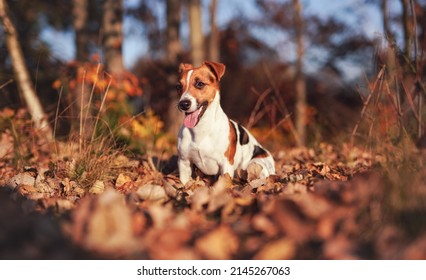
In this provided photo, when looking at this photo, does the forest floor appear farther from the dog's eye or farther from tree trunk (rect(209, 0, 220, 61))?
tree trunk (rect(209, 0, 220, 61))

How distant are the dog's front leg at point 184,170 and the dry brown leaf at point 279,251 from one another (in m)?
2.42

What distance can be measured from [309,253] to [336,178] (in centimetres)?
187

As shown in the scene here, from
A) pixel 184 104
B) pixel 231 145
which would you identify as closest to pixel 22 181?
pixel 184 104

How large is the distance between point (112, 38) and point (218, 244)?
7.65 meters

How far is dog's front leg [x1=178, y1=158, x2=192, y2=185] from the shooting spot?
14.0 feet

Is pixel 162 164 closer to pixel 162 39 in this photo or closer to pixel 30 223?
pixel 30 223

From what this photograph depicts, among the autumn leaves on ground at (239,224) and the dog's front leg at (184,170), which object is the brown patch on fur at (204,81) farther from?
the autumn leaves on ground at (239,224)

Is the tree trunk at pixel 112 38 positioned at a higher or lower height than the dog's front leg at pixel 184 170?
higher

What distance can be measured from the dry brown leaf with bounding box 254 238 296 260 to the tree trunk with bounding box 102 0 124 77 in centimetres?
725

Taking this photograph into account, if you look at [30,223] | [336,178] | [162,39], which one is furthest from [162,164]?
[162,39]

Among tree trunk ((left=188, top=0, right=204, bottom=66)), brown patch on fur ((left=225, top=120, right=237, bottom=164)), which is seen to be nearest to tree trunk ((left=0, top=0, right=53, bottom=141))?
brown patch on fur ((left=225, top=120, right=237, bottom=164))

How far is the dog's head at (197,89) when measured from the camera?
400cm

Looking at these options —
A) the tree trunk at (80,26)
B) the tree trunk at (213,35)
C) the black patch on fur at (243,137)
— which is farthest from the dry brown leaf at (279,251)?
the tree trunk at (213,35)

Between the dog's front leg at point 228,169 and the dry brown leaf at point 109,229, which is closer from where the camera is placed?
the dry brown leaf at point 109,229
